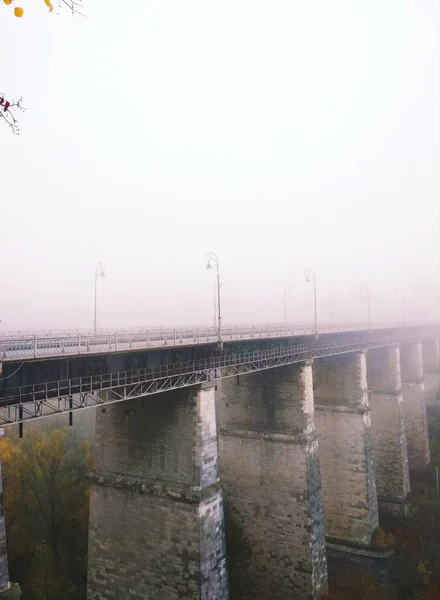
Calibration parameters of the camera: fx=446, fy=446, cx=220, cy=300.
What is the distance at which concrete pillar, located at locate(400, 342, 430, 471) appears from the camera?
41.1 metres

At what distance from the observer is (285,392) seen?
2523cm

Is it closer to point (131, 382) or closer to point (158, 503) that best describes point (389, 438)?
point (158, 503)

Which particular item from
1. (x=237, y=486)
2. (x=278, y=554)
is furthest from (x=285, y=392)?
(x=278, y=554)

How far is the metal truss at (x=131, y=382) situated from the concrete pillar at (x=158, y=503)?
1199 millimetres

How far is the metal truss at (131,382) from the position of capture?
1315cm

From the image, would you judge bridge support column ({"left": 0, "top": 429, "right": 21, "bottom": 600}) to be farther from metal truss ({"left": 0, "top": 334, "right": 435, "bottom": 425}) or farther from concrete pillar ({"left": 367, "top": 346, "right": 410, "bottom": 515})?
concrete pillar ({"left": 367, "top": 346, "right": 410, "bottom": 515})

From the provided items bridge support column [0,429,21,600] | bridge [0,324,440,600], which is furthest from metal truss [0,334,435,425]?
bridge support column [0,429,21,600]

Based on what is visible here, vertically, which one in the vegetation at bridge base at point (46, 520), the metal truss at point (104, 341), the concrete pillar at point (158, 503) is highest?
the metal truss at point (104, 341)

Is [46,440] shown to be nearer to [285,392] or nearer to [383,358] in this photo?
[285,392]

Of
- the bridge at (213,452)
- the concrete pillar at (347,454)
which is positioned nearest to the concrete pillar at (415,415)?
the bridge at (213,452)

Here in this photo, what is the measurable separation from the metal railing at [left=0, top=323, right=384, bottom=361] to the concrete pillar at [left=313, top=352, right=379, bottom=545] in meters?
9.50

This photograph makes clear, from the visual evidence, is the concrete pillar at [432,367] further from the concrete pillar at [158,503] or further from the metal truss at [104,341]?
the concrete pillar at [158,503]

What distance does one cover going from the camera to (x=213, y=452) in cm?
1895

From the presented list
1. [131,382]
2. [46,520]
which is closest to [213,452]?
[131,382]
